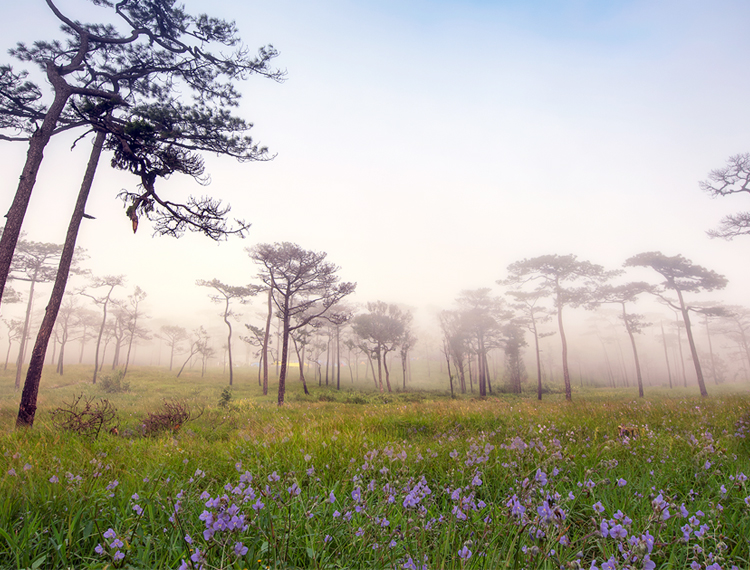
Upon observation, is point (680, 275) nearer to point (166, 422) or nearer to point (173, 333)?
point (166, 422)

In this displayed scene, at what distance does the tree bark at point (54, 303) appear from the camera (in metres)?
7.57

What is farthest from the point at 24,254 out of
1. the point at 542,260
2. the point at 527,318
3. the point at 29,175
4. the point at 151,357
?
the point at 151,357

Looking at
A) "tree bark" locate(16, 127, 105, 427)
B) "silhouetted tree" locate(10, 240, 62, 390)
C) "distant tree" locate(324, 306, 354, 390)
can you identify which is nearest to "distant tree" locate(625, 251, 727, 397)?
"distant tree" locate(324, 306, 354, 390)

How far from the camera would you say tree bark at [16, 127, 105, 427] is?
7.57 meters

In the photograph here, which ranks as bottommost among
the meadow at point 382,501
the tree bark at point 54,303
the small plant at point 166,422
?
the small plant at point 166,422

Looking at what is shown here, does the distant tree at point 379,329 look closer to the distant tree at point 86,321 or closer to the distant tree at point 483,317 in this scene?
the distant tree at point 483,317

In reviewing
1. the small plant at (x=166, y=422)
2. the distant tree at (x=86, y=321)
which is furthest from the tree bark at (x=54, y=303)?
the distant tree at (x=86, y=321)

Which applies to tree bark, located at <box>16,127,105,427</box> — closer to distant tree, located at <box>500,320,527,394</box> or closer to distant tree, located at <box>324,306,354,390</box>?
distant tree, located at <box>324,306,354,390</box>

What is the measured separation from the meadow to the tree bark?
6.07ft

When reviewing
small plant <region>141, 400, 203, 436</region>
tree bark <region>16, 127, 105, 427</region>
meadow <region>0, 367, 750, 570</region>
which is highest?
tree bark <region>16, 127, 105, 427</region>

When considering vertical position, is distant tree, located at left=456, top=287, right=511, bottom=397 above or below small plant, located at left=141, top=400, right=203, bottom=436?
above

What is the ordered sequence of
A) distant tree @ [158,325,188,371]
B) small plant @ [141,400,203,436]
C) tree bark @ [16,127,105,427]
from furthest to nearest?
distant tree @ [158,325,188,371], tree bark @ [16,127,105,427], small plant @ [141,400,203,436]

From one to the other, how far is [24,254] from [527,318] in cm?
4673

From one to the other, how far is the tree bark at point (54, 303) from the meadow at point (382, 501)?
185cm
